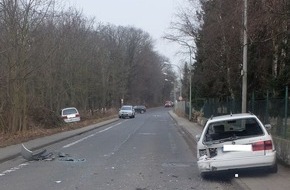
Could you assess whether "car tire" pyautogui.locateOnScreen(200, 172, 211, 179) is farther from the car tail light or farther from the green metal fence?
the green metal fence

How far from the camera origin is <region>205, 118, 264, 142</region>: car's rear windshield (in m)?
11.3

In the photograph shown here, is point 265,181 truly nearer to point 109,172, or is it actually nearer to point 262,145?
point 262,145

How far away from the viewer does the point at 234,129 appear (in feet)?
40.6

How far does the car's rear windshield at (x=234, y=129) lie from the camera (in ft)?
37.1

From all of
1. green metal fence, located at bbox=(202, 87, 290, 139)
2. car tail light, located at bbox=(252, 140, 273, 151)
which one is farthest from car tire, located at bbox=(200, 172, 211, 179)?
green metal fence, located at bbox=(202, 87, 290, 139)

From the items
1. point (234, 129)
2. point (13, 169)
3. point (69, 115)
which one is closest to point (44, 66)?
point (69, 115)

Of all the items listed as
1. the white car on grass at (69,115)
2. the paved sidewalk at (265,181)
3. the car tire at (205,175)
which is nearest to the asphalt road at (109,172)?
the car tire at (205,175)

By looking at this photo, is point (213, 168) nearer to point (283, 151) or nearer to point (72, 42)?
point (283, 151)

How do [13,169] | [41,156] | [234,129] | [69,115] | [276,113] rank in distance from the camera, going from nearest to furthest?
[234,129]
[13,169]
[276,113]
[41,156]
[69,115]

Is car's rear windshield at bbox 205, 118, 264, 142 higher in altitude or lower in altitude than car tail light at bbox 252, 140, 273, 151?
higher

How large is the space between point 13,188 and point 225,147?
179 inches

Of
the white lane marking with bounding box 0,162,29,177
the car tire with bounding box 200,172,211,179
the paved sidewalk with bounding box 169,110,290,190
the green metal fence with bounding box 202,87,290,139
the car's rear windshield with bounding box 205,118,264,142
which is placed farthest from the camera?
the green metal fence with bounding box 202,87,290,139

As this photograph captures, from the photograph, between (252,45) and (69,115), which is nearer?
(252,45)

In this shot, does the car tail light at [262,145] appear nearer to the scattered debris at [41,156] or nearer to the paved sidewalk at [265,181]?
the paved sidewalk at [265,181]
